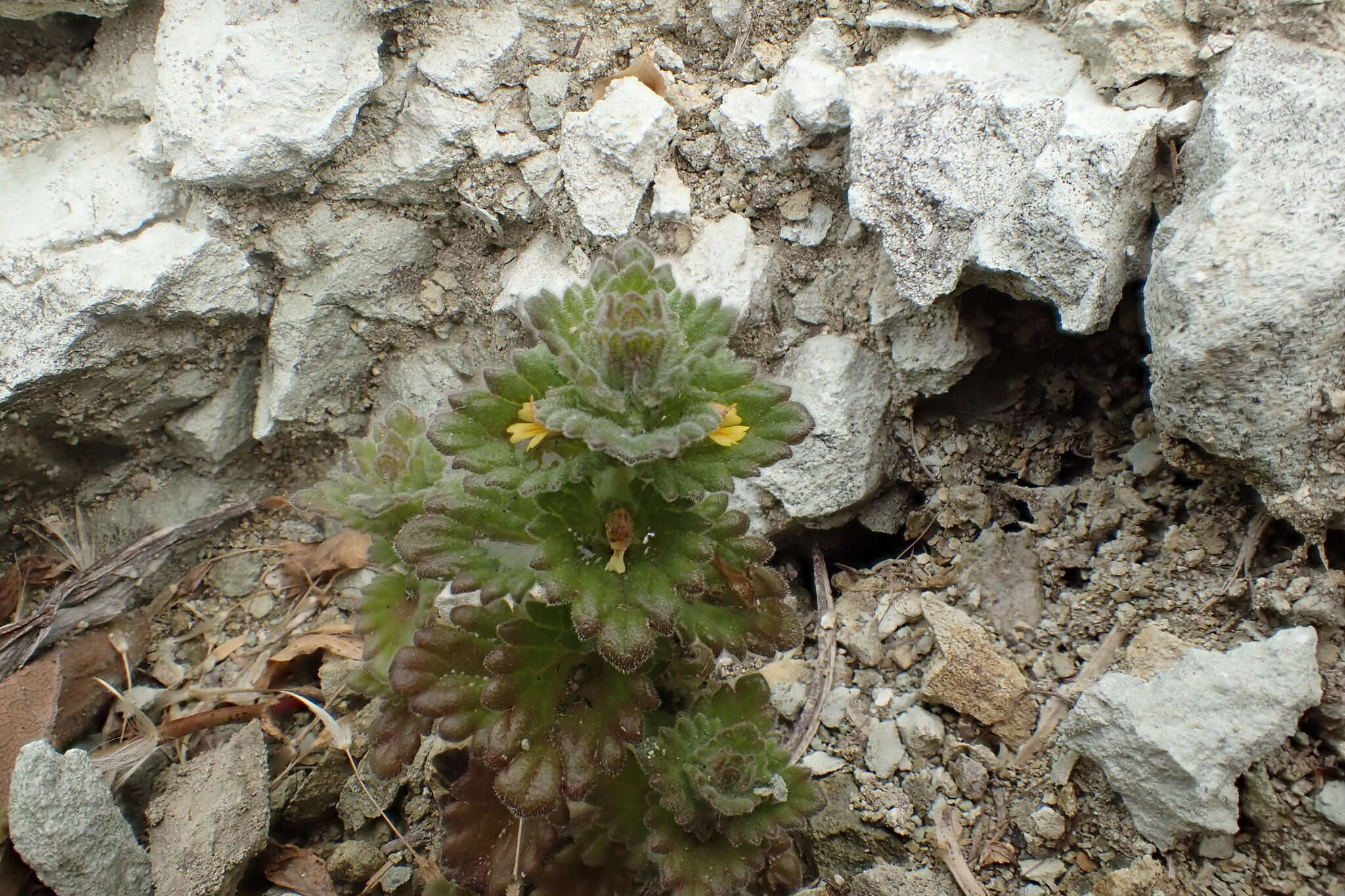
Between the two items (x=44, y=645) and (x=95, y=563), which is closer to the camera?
(x=44, y=645)

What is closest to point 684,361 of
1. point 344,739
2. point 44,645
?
point 344,739

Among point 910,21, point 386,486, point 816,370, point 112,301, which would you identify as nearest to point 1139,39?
point 910,21

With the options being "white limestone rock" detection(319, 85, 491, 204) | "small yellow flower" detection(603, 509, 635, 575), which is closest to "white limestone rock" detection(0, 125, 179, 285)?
"white limestone rock" detection(319, 85, 491, 204)

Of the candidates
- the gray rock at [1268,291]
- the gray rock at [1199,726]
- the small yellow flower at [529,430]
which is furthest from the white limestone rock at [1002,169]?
the small yellow flower at [529,430]

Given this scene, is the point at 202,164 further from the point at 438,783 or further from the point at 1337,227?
the point at 1337,227

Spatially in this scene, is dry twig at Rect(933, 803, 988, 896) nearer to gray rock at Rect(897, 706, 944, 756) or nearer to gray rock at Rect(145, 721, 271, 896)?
gray rock at Rect(897, 706, 944, 756)

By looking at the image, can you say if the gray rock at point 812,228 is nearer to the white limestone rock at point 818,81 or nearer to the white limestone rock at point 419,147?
the white limestone rock at point 818,81
